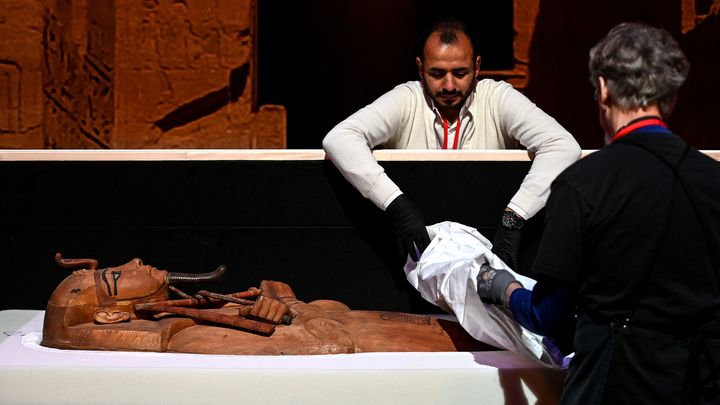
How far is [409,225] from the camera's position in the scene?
3.89m

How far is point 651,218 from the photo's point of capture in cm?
253

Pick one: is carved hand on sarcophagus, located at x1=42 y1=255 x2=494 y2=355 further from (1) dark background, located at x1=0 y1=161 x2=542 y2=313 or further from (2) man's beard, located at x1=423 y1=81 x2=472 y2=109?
(2) man's beard, located at x1=423 y1=81 x2=472 y2=109

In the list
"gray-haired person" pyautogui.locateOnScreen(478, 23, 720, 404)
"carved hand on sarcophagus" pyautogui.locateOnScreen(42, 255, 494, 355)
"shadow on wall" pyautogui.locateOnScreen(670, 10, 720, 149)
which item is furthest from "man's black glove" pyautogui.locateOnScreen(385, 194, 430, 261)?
"shadow on wall" pyautogui.locateOnScreen(670, 10, 720, 149)

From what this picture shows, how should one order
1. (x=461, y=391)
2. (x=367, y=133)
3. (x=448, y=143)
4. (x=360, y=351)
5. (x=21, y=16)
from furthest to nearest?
(x=21, y=16), (x=448, y=143), (x=367, y=133), (x=360, y=351), (x=461, y=391)

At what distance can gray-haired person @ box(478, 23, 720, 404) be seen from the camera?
99.7 inches

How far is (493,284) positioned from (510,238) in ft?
2.74

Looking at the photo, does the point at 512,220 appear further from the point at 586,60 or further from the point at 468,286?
the point at 586,60

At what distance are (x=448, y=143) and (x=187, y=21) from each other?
3.55m

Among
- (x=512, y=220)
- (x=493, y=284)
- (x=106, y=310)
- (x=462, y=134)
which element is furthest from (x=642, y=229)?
(x=106, y=310)

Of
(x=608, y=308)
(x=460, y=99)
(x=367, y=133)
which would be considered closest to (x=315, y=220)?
(x=367, y=133)

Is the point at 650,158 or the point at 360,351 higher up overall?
the point at 650,158

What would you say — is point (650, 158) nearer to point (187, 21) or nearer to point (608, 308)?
point (608, 308)

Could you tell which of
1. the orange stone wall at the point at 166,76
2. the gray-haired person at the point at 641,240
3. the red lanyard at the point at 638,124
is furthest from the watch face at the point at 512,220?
the orange stone wall at the point at 166,76

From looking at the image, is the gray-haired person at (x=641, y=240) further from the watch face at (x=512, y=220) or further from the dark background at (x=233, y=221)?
the dark background at (x=233, y=221)
